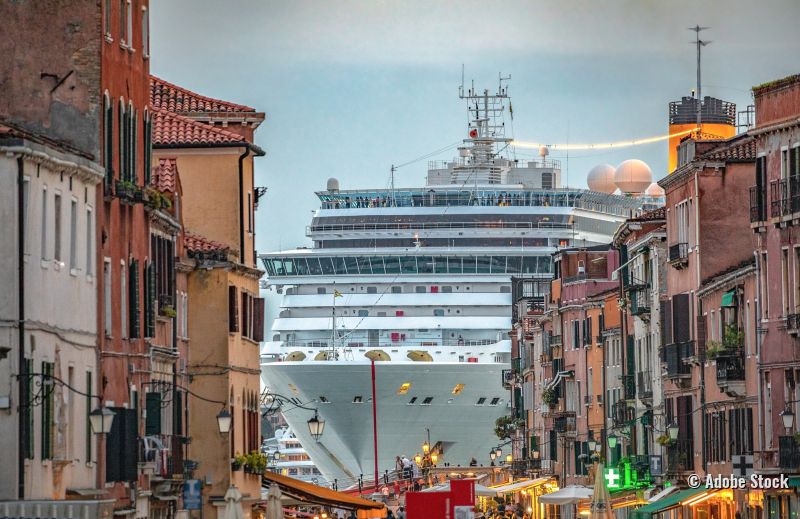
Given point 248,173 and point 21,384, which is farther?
point 248,173

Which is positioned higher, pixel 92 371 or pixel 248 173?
pixel 248 173

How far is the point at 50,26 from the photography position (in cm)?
3775

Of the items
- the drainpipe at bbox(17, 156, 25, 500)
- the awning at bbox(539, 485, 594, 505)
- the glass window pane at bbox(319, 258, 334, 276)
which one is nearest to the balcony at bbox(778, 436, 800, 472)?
the awning at bbox(539, 485, 594, 505)

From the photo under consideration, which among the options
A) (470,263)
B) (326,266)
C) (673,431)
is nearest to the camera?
(673,431)

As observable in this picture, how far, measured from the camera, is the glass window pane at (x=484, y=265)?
118031 mm

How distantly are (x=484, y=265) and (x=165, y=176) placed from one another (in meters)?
70.9

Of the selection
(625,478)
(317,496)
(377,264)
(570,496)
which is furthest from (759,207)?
(377,264)

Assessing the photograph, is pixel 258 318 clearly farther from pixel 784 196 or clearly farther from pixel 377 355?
pixel 377 355

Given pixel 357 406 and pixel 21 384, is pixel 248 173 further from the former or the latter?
pixel 357 406

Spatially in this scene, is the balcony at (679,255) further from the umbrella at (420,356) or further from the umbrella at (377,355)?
the umbrella at (420,356)

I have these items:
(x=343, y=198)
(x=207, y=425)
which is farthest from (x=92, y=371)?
(x=343, y=198)

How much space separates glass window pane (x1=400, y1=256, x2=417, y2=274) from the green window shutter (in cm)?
7401

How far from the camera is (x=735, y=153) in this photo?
59312mm

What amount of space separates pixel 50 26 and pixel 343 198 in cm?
A: 8511
